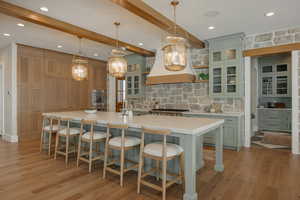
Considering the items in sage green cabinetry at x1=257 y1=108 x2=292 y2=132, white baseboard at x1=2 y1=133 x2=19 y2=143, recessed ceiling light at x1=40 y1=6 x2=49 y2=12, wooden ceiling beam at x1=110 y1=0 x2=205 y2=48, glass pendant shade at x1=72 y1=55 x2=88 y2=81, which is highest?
recessed ceiling light at x1=40 y1=6 x2=49 y2=12

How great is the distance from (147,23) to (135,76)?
2806 mm

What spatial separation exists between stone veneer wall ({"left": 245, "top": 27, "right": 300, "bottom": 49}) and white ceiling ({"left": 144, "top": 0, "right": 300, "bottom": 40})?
190 mm

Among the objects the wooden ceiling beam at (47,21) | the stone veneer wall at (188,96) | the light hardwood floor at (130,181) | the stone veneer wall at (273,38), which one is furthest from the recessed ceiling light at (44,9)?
the stone veneer wall at (273,38)

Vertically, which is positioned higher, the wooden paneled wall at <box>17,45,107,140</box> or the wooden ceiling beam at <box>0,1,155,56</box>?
the wooden ceiling beam at <box>0,1,155,56</box>

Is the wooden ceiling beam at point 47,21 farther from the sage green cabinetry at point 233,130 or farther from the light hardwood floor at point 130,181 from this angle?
Result: the sage green cabinetry at point 233,130

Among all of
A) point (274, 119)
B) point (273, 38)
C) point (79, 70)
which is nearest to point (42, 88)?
point (79, 70)

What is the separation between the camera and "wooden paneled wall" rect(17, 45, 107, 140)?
537 cm

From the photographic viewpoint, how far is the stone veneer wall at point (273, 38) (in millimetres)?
4082

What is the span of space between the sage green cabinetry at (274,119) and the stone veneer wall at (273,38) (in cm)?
300

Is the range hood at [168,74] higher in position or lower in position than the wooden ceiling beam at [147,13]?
lower

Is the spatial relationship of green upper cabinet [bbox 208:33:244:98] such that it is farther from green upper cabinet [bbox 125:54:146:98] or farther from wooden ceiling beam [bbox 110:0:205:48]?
green upper cabinet [bbox 125:54:146:98]

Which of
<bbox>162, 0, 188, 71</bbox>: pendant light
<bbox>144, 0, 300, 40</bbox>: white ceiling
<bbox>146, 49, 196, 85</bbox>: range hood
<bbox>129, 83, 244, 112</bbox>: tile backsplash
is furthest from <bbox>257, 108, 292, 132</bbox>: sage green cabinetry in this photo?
<bbox>162, 0, 188, 71</bbox>: pendant light

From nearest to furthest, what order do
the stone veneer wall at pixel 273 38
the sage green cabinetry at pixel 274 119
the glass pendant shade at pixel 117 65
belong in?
the glass pendant shade at pixel 117 65, the stone veneer wall at pixel 273 38, the sage green cabinetry at pixel 274 119

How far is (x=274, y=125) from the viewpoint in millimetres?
6375
